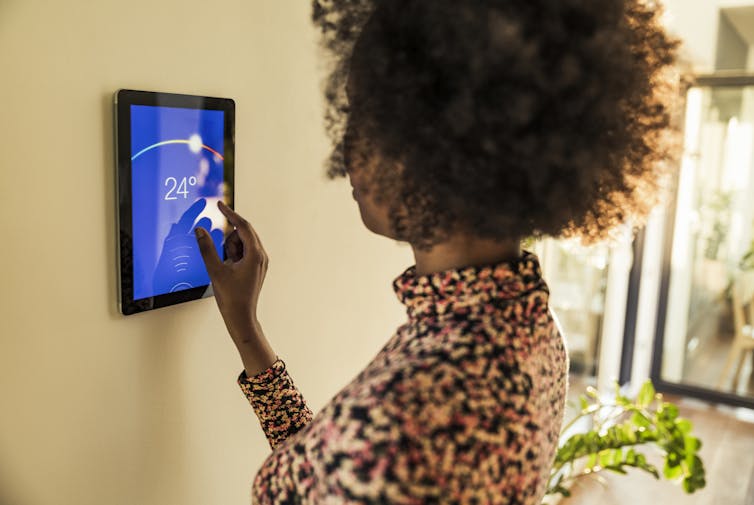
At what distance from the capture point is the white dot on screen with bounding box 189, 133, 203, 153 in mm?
1037

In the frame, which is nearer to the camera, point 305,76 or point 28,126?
point 28,126

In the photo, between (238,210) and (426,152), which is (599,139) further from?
(238,210)

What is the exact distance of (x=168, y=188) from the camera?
101cm

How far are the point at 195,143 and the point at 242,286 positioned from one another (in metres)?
0.24

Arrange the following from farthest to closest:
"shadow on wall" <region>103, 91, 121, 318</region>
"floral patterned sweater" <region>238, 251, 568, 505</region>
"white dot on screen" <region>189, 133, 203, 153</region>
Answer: "white dot on screen" <region>189, 133, 203, 153</region> < "shadow on wall" <region>103, 91, 121, 318</region> < "floral patterned sweater" <region>238, 251, 568, 505</region>

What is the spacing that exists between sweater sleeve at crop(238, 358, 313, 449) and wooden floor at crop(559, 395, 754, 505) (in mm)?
2314

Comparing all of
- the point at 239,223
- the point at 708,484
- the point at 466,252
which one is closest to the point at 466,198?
the point at 466,252

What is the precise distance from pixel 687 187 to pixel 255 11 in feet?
12.9

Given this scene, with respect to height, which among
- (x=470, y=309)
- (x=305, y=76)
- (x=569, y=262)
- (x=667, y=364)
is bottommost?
(x=667, y=364)

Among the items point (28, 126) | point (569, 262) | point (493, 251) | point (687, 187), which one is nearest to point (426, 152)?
point (493, 251)

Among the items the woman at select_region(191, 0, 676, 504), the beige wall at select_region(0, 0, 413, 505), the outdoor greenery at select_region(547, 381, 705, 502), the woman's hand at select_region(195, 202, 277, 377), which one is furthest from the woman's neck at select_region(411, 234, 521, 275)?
the outdoor greenery at select_region(547, 381, 705, 502)

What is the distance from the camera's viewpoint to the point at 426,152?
0.76 metres

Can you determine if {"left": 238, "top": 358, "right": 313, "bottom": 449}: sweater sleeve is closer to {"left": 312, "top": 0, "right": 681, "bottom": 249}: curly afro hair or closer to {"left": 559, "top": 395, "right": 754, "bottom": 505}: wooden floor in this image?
{"left": 312, "top": 0, "right": 681, "bottom": 249}: curly afro hair

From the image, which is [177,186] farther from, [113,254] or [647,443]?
[647,443]
